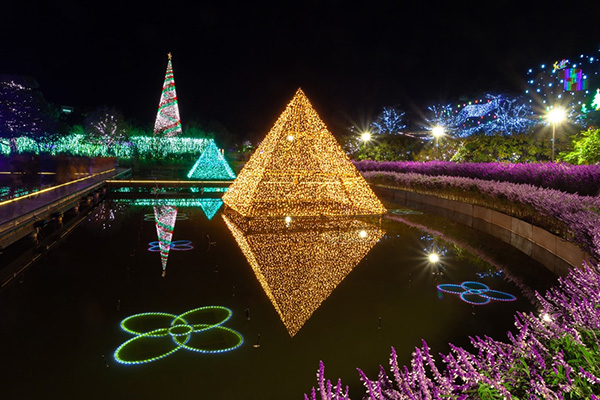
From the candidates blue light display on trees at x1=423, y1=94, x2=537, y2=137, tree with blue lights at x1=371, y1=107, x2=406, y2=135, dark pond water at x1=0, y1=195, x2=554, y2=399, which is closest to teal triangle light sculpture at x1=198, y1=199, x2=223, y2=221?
dark pond water at x1=0, y1=195, x2=554, y2=399

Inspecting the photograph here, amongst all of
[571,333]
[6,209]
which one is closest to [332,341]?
[571,333]

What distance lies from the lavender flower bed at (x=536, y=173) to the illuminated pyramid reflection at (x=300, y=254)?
5.36 m

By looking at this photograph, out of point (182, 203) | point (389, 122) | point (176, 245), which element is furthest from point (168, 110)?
point (176, 245)

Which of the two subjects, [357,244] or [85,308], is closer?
[85,308]

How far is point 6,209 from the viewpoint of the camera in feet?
29.6

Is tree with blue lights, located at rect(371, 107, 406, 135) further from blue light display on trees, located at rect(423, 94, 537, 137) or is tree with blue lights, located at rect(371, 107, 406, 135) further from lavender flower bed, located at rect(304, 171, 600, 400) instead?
lavender flower bed, located at rect(304, 171, 600, 400)

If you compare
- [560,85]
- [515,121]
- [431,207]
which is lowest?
[431,207]

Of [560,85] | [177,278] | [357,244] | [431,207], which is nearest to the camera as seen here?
[177,278]

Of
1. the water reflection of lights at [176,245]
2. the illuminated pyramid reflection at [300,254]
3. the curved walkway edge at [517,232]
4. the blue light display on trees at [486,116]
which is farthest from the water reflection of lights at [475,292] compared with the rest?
the blue light display on trees at [486,116]

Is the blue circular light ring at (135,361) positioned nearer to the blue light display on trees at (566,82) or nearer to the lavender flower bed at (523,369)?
the lavender flower bed at (523,369)

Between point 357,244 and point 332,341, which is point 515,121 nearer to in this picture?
point 357,244

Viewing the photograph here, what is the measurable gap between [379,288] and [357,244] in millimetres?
2838

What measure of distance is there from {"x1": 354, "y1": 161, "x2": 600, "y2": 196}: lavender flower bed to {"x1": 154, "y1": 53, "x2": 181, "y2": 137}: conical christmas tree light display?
22.2 m

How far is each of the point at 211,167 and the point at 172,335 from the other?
26.7 meters
